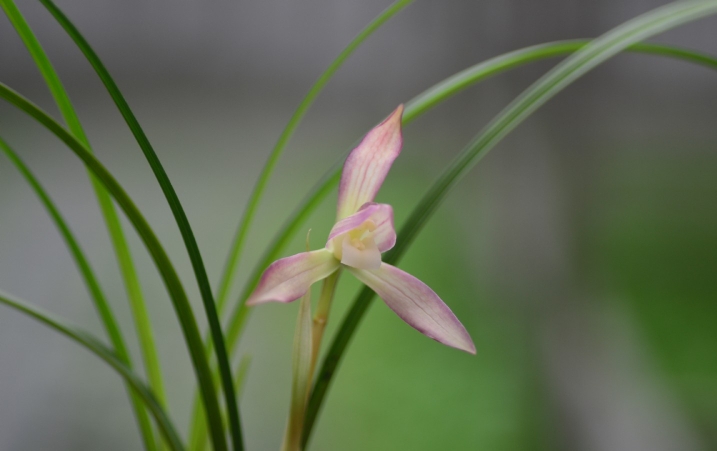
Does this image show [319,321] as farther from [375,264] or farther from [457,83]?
[457,83]

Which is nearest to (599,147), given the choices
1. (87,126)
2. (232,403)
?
(87,126)

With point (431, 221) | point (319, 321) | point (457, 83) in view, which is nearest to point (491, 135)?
point (457, 83)

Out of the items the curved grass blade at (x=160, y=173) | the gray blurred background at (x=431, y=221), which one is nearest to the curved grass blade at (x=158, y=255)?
the curved grass blade at (x=160, y=173)

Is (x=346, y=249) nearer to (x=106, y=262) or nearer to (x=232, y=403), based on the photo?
(x=232, y=403)

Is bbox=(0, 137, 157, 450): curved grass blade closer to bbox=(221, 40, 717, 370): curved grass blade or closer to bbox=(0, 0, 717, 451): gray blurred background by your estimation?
bbox=(221, 40, 717, 370): curved grass blade

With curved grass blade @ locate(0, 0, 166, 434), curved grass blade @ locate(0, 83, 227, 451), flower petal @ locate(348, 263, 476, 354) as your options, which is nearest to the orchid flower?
flower petal @ locate(348, 263, 476, 354)

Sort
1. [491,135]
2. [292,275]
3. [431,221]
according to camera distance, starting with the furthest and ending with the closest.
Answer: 1. [431,221]
2. [491,135]
3. [292,275]

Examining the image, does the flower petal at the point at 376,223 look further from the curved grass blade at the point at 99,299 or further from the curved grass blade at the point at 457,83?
the curved grass blade at the point at 99,299
